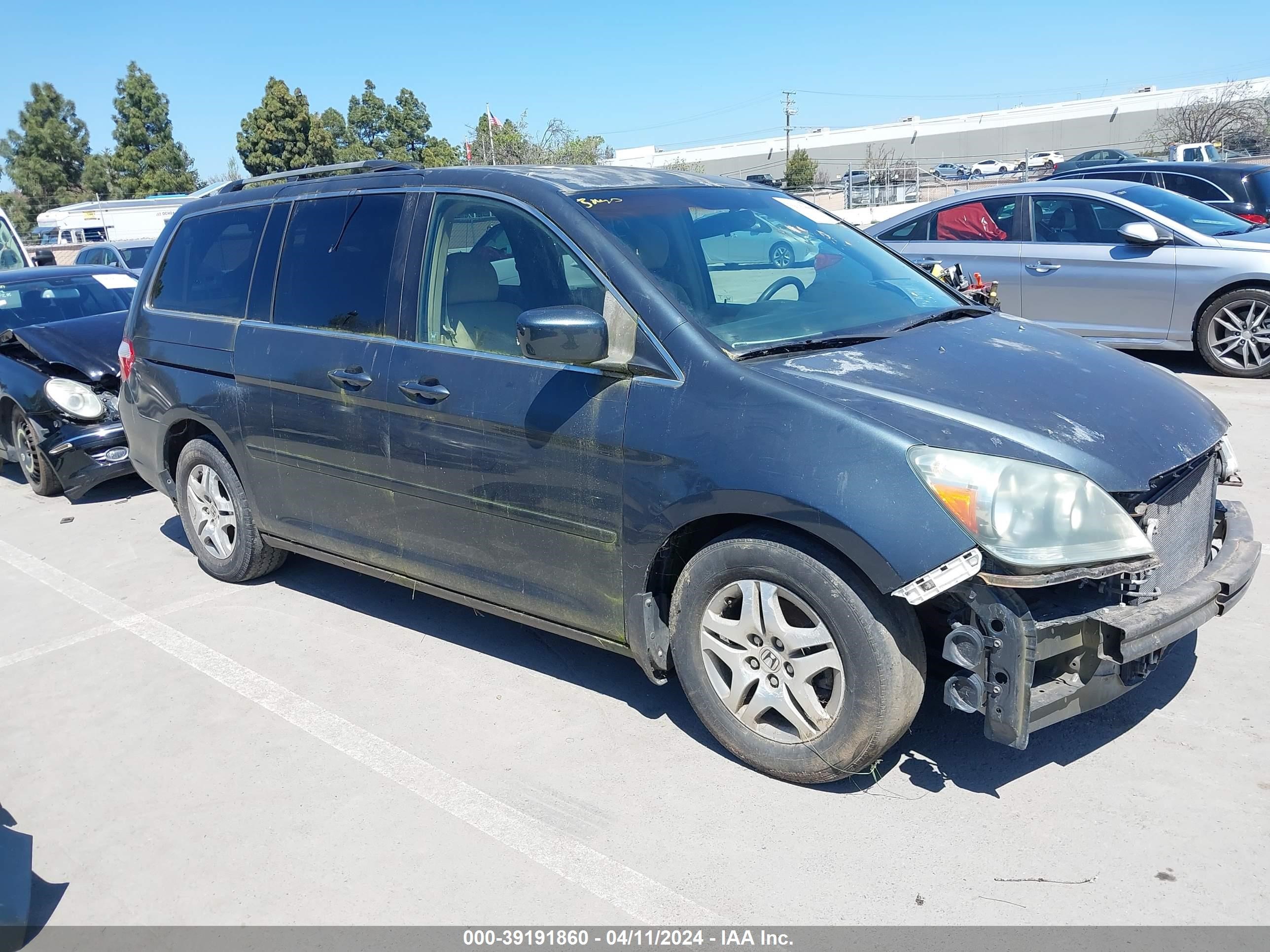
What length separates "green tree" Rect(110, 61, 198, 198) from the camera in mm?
50562

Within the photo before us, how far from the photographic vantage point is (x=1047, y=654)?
110 inches

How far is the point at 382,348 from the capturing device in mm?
4121

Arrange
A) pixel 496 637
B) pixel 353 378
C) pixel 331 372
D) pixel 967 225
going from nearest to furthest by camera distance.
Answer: pixel 353 378 < pixel 331 372 < pixel 496 637 < pixel 967 225

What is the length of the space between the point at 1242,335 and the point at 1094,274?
1.24 meters

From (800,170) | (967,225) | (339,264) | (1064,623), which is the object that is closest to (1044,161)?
(800,170)

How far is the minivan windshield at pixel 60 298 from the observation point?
8.64m

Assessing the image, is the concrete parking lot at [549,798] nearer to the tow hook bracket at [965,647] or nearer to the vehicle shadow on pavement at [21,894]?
the vehicle shadow on pavement at [21,894]

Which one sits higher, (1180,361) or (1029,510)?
(1029,510)

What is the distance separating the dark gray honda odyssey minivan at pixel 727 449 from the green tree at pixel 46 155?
58.0 m

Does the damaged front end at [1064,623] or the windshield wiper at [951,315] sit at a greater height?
the windshield wiper at [951,315]

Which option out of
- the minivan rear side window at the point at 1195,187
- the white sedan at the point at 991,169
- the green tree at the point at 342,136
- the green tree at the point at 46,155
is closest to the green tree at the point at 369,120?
the green tree at the point at 342,136

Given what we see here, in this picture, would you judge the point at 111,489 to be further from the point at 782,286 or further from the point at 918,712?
the point at 918,712

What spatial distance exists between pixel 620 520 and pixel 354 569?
5.54ft
